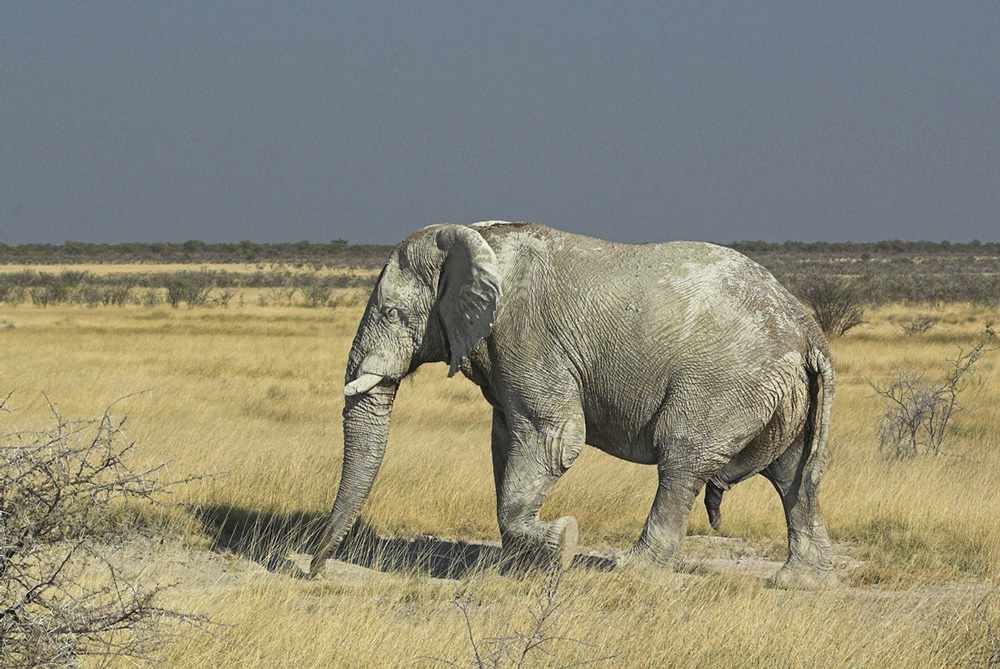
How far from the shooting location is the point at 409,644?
4.98 meters

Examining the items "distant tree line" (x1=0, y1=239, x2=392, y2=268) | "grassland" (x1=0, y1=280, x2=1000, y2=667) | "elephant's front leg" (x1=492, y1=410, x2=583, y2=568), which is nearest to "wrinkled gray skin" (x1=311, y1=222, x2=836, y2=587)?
"elephant's front leg" (x1=492, y1=410, x2=583, y2=568)

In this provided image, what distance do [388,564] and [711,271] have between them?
2856mm

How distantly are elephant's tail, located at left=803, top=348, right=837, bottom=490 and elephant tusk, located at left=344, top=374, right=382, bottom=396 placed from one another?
256 cm

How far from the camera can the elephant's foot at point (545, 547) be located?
6.28 meters

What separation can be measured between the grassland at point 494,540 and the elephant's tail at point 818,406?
747 mm

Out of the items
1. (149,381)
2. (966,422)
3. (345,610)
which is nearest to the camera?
(345,610)

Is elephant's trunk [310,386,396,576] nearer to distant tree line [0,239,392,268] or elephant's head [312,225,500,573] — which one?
elephant's head [312,225,500,573]

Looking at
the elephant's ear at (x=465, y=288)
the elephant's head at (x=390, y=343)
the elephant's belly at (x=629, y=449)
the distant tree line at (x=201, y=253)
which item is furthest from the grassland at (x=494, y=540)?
the distant tree line at (x=201, y=253)

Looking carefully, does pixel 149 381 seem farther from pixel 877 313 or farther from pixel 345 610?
pixel 877 313

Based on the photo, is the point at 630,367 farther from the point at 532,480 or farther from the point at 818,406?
the point at 818,406

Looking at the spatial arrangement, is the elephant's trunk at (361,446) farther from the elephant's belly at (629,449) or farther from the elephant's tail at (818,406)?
the elephant's tail at (818,406)

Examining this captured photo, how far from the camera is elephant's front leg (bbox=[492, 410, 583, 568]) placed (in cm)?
638

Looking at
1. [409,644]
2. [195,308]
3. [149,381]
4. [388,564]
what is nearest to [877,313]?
[195,308]

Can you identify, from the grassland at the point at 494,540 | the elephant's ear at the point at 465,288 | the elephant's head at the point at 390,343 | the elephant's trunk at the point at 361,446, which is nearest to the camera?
the grassland at the point at 494,540
